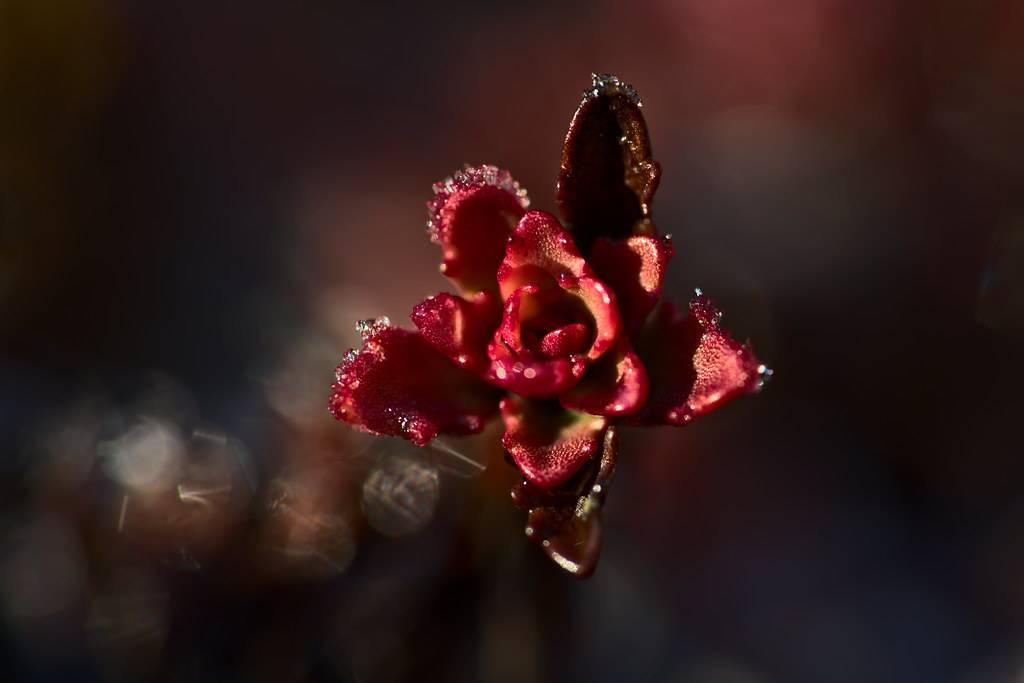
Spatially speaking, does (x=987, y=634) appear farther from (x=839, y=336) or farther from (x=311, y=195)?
(x=311, y=195)

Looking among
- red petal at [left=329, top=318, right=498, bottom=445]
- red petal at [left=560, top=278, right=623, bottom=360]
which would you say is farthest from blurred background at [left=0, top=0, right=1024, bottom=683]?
red petal at [left=560, top=278, right=623, bottom=360]

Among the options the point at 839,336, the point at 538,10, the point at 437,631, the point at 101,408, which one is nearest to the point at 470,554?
the point at 437,631

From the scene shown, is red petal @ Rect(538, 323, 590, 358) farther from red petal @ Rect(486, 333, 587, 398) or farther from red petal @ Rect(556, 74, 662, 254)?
red petal @ Rect(556, 74, 662, 254)

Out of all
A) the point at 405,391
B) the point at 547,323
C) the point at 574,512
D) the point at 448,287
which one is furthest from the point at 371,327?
the point at 448,287

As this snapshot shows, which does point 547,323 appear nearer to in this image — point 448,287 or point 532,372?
point 532,372

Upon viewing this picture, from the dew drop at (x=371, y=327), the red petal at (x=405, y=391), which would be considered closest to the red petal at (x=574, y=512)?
the red petal at (x=405, y=391)

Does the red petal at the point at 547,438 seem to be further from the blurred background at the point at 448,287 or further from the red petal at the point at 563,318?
the blurred background at the point at 448,287
